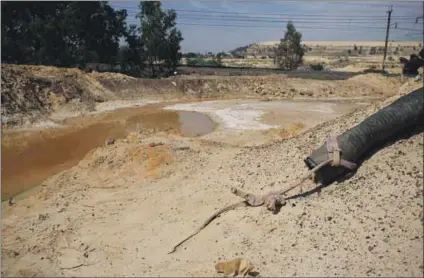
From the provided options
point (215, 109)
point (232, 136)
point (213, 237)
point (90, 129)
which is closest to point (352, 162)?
point (213, 237)

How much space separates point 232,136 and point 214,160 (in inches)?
298

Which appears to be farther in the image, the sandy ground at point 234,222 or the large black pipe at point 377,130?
the large black pipe at point 377,130

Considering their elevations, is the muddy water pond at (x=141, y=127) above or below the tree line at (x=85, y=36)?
below

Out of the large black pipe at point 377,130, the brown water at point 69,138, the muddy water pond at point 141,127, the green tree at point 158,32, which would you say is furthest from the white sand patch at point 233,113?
the large black pipe at point 377,130

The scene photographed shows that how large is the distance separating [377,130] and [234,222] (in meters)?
3.04

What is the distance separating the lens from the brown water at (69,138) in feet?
51.3

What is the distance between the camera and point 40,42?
3409cm

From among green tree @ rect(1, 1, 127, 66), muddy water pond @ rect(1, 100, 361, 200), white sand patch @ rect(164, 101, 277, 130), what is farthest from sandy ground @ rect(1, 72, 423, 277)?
green tree @ rect(1, 1, 127, 66)

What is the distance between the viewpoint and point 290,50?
177 feet

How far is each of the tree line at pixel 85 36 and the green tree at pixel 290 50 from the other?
19.0m

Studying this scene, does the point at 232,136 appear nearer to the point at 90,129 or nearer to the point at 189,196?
the point at 90,129

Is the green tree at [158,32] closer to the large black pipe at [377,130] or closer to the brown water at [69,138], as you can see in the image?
the brown water at [69,138]

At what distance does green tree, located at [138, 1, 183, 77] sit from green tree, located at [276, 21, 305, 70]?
19244mm

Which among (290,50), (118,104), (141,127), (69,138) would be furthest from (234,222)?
(290,50)
